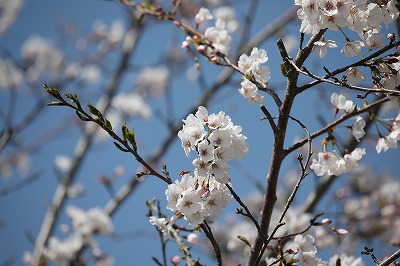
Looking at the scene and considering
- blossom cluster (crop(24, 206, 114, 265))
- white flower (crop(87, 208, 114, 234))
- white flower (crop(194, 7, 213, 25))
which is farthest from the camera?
white flower (crop(87, 208, 114, 234))

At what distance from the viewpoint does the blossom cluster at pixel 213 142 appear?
1.27 m

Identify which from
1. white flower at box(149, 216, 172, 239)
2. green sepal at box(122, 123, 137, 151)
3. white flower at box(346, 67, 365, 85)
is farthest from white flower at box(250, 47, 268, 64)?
white flower at box(149, 216, 172, 239)

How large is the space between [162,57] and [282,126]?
3907 millimetres

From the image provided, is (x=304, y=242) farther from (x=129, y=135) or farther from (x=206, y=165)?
(x=129, y=135)

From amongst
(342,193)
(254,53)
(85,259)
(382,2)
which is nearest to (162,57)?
(85,259)

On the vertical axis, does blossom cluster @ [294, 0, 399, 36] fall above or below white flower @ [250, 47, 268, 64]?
below

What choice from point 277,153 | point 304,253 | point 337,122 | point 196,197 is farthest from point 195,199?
point 337,122

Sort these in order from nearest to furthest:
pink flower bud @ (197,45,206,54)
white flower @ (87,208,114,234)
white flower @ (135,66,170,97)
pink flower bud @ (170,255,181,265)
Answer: pink flower bud @ (170,255,181,265) < pink flower bud @ (197,45,206,54) < white flower @ (87,208,114,234) < white flower @ (135,66,170,97)

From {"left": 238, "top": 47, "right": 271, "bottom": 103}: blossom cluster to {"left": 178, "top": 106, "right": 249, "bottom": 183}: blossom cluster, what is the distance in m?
0.33

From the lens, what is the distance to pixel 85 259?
384 cm

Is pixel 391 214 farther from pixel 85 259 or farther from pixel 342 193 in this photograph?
pixel 85 259

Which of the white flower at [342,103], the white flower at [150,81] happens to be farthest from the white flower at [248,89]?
the white flower at [150,81]

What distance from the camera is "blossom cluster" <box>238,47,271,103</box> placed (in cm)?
161

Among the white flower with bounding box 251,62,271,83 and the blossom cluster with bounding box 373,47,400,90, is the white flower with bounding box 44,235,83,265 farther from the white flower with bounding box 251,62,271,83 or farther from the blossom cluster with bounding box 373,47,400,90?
the blossom cluster with bounding box 373,47,400,90
